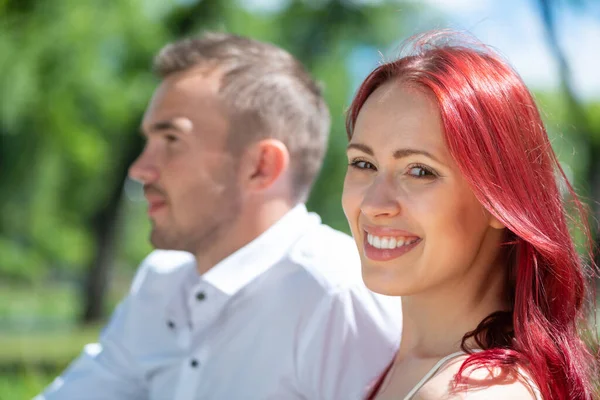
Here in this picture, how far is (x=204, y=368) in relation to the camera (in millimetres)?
2600

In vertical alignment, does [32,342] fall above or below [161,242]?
below

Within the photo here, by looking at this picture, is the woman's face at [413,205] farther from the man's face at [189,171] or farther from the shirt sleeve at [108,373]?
the shirt sleeve at [108,373]

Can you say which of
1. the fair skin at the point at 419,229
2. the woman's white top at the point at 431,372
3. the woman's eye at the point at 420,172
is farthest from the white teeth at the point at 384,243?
the woman's white top at the point at 431,372

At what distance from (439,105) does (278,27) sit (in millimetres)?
11668

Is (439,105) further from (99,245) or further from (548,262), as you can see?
(99,245)

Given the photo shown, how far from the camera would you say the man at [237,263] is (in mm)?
2414

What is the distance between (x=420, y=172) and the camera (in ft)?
A: 5.52

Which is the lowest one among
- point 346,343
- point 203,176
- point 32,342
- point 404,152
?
point 346,343

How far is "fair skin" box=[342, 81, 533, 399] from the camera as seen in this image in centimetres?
165

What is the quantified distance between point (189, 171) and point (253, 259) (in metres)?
0.38

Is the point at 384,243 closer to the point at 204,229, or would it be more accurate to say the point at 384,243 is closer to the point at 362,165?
the point at 362,165

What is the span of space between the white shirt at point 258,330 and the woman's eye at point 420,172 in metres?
0.78

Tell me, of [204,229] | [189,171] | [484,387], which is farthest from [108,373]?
[484,387]

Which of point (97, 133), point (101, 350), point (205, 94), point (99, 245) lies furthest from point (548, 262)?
point (99, 245)
